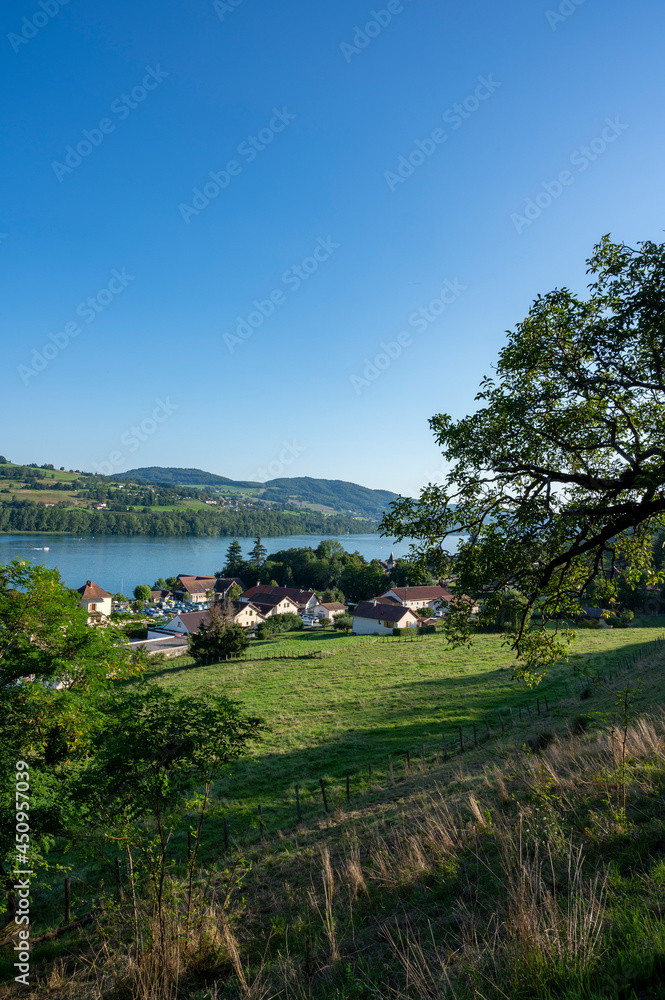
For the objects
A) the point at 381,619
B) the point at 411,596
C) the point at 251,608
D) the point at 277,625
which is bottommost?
the point at 277,625

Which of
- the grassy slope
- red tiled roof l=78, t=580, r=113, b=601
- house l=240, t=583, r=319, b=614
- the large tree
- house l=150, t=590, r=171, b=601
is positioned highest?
the large tree

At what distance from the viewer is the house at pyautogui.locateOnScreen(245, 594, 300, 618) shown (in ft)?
257

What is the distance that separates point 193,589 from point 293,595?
23691mm

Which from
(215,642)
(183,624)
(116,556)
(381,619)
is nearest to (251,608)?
(183,624)

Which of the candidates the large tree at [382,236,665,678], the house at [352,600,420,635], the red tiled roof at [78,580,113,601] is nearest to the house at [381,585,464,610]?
the house at [352,600,420,635]

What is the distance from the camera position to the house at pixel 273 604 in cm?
7838

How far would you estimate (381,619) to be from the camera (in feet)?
204

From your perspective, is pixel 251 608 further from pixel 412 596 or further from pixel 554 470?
pixel 554 470

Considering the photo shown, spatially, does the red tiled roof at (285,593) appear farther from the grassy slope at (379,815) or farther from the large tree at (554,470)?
the large tree at (554,470)

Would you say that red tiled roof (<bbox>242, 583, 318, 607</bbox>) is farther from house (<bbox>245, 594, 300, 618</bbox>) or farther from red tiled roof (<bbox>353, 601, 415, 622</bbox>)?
red tiled roof (<bbox>353, 601, 415, 622</bbox>)

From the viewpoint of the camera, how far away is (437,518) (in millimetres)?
8109

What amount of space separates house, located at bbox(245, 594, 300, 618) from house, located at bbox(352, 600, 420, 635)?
16.7m

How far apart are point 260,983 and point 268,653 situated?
152 ft

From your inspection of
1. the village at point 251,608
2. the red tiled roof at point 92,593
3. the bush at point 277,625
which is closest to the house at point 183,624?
the village at point 251,608
